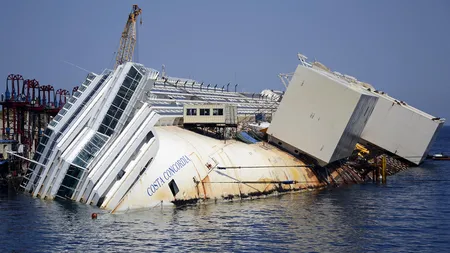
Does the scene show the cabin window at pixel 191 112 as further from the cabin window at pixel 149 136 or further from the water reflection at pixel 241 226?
the water reflection at pixel 241 226

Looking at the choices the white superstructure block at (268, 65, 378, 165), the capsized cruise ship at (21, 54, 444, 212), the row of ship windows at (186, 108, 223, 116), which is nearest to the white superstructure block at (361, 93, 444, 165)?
the capsized cruise ship at (21, 54, 444, 212)

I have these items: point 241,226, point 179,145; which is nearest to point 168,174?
point 179,145

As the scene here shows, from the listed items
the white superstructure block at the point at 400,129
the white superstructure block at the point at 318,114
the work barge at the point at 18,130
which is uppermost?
the white superstructure block at the point at 400,129

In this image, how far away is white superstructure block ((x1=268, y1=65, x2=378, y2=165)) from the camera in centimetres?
7862

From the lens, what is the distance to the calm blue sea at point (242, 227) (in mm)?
48906

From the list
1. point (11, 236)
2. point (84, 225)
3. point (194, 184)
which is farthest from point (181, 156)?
point (11, 236)

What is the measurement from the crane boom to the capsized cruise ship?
4088 centimetres

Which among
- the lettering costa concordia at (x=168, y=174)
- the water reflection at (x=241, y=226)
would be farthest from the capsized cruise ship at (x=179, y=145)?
the water reflection at (x=241, y=226)

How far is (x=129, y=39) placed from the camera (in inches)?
5276

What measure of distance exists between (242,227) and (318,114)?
92.3ft

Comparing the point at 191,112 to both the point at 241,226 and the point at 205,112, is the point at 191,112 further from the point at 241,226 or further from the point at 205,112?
the point at 241,226

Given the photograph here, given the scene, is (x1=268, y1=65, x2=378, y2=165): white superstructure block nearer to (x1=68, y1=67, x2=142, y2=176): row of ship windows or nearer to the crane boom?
(x1=68, y1=67, x2=142, y2=176): row of ship windows

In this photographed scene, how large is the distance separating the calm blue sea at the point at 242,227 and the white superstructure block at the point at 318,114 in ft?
30.0

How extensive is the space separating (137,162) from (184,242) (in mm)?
14593
